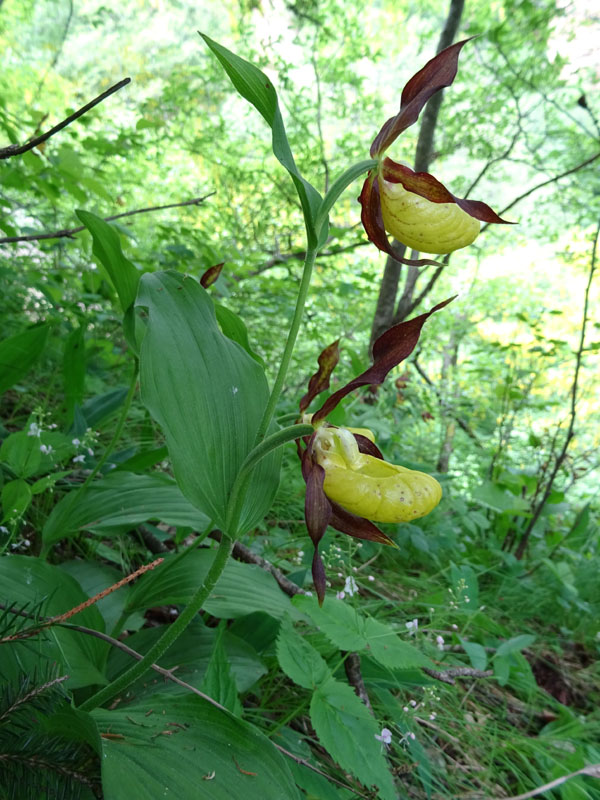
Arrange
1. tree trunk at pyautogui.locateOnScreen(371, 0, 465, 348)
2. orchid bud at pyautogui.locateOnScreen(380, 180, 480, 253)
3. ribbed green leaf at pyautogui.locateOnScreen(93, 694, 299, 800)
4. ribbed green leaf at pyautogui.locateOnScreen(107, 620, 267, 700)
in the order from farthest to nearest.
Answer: tree trunk at pyautogui.locateOnScreen(371, 0, 465, 348), ribbed green leaf at pyautogui.locateOnScreen(107, 620, 267, 700), orchid bud at pyautogui.locateOnScreen(380, 180, 480, 253), ribbed green leaf at pyautogui.locateOnScreen(93, 694, 299, 800)

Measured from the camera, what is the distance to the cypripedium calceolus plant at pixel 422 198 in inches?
31.1

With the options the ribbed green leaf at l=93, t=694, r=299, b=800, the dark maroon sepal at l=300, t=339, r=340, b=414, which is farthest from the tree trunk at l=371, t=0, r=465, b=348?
the ribbed green leaf at l=93, t=694, r=299, b=800

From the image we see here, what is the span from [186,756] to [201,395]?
1.51ft

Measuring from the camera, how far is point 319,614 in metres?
0.93

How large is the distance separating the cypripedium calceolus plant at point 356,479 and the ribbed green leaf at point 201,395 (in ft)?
0.26

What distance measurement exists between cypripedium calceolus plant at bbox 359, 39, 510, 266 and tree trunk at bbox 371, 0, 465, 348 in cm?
187

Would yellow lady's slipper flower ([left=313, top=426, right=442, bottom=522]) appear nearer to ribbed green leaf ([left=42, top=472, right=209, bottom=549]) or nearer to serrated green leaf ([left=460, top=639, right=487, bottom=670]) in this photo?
ribbed green leaf ([left=42, top=472, right=209, bottom=549])

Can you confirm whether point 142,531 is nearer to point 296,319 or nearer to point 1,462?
point 1,462

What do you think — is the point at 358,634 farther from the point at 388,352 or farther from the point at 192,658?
the point at 388,352

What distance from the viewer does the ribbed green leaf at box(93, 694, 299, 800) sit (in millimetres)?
584

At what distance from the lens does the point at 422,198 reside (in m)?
0.82

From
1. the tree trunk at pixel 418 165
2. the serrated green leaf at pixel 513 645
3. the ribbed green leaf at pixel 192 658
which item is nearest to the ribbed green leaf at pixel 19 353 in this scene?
the ribbed green leaf at pixel 192 658

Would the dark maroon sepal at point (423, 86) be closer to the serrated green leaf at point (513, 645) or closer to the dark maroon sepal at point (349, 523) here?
the dark maroon sepal at point (349, 523)

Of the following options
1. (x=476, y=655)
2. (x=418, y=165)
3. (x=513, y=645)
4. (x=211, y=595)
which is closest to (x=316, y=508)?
(x=211, y=595)
